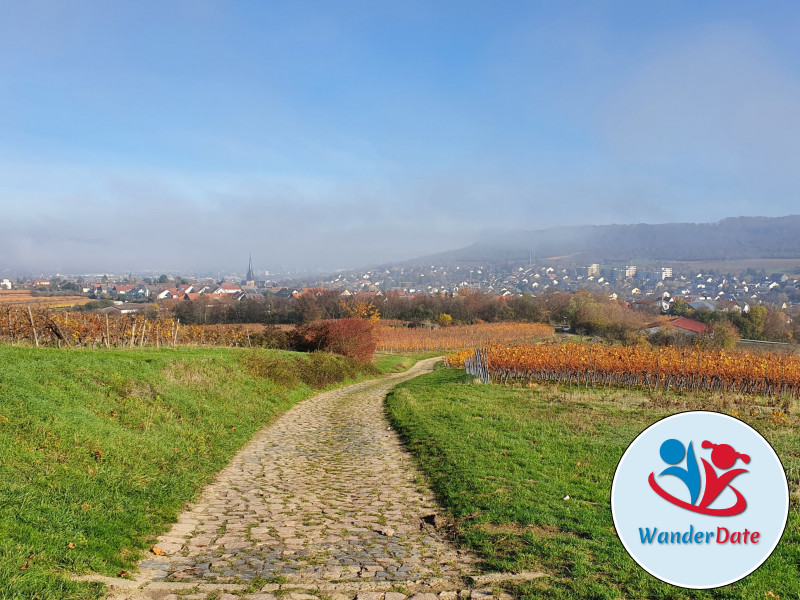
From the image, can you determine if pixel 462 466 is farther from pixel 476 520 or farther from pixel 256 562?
pixel 256 562

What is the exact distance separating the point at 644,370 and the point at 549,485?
19876mm

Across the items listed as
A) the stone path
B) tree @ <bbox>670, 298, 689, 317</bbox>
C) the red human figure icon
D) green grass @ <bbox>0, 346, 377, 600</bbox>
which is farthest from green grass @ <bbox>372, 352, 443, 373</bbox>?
tree @ <bbox>670, 298, 689, 317</bbox>

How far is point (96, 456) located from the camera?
8078mm

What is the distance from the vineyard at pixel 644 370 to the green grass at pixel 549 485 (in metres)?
8.04

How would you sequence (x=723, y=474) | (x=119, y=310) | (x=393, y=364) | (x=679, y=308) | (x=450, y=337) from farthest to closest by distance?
(x=679, y=308)
(x=450, y=337)
(x=119, y=310)
(x=393, y=364)
(x=723, y=474)

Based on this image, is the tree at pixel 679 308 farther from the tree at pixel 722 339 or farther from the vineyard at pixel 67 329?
the vineyard at pixel 67 329

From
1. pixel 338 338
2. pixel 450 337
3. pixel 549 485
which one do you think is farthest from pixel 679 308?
pixel 549 485

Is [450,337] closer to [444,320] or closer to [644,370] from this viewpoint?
[444,320]

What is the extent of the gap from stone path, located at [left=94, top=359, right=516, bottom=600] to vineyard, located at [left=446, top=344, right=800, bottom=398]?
16.6m

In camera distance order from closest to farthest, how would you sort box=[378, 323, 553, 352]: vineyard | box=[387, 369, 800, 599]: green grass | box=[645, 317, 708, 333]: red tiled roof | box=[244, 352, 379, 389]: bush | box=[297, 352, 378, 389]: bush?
box=[387, 369, 800, 599]: green grass < box=[244, 352, 379, 389]: bush < box=[297, 352, 378, 389]: bush < box=[378, 323, 553, 352]: vineyard < box=[645, 317, 708, 333]: red tiled roof

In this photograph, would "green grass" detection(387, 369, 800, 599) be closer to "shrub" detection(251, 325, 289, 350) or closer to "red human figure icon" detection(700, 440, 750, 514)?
"red human figure icon" detection(700, 440, 750, 514)

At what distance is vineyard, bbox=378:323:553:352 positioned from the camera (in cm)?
6165

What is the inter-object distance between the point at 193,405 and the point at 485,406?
29.6 ft

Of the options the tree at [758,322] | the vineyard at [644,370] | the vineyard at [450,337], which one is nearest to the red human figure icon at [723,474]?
the vineyard at [644,370]
